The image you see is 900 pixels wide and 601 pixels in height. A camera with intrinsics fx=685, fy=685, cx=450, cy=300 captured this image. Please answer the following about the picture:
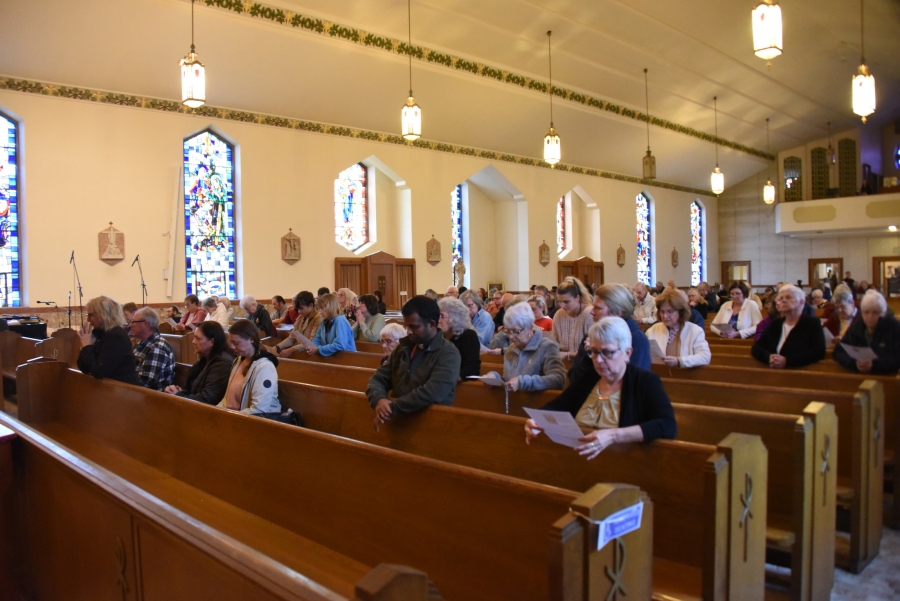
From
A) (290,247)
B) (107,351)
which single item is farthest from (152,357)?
(290,247)

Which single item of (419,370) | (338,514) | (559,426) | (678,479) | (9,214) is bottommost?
(338,514)

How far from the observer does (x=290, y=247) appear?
11922mm

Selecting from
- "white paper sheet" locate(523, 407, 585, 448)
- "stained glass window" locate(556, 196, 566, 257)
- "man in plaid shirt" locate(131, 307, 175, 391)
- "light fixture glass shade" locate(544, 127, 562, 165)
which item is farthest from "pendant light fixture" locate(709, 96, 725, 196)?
"white paper sheet" locate(523, 407, 585, 448)

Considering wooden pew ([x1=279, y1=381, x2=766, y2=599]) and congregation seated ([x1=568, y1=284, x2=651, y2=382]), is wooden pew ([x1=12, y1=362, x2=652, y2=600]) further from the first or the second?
congregation seated ([x1=568, y1=284, x2=651, y2=382])

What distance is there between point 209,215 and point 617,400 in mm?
10009

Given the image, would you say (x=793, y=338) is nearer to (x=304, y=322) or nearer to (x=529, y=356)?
(x=529, y=356)

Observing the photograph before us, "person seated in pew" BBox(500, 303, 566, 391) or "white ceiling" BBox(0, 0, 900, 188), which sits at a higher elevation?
"white ceiling" BBox(0, 0, 900, 188)

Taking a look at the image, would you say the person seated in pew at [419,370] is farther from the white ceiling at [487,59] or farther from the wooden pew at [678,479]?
the white ceiling at [487,59]

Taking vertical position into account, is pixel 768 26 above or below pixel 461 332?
above

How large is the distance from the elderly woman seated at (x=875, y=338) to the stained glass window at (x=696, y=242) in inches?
738

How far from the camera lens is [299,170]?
12016 mm

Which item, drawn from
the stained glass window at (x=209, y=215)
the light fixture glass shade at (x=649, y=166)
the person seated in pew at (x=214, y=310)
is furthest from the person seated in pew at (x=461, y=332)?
the light fixture glass shade at (x=649, y=166)

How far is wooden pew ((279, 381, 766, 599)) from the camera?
6.46ft

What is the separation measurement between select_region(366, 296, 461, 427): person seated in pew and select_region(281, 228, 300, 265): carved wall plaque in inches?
350
